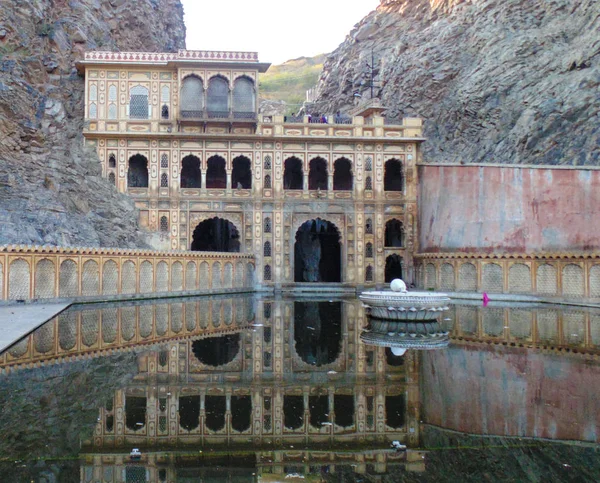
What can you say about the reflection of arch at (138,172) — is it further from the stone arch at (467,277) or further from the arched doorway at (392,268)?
the stone arch at (467,277)

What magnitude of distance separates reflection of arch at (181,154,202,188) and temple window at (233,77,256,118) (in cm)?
448

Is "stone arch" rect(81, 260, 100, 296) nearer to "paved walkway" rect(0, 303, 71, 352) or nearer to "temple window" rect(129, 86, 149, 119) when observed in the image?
"paved walkway" rect(0, 303, 71, 352)

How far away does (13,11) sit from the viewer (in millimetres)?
36594

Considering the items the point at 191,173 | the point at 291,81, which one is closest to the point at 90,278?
the point at 191,173

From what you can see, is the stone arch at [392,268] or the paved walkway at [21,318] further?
the stone arch at [392,268]

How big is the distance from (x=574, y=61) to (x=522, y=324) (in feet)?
96.4

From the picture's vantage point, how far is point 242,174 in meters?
42.8

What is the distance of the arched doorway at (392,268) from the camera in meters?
40.4

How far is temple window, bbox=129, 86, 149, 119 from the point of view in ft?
125

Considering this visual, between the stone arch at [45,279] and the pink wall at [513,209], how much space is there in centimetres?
2023

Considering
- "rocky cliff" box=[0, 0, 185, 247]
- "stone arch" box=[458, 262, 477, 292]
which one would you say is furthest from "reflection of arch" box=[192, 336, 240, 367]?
"stone arch" box=[458, 262, 477, 292]

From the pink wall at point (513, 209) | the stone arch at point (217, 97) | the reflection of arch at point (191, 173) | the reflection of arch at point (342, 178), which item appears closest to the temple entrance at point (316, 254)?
the reflection of arch at point (342, 178)

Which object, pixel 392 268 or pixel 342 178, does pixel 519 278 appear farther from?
pixel 342 178

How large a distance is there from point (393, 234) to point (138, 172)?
16.8 m
